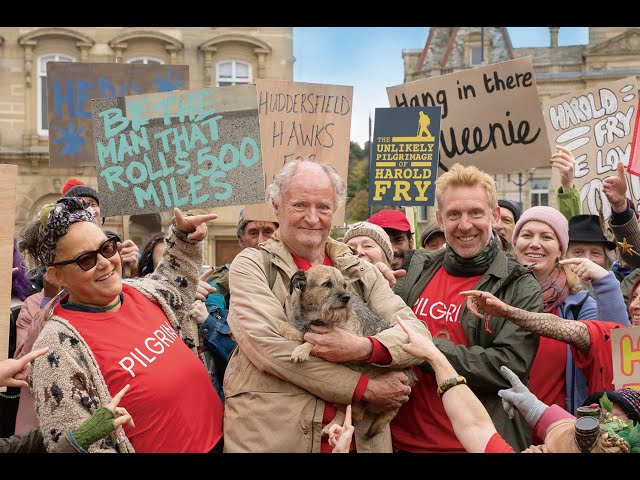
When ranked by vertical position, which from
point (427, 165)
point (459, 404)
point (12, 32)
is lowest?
point (459, 404)

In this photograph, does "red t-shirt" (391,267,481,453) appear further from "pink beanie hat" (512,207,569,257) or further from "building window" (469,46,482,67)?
"building window" (469,46,482,67)

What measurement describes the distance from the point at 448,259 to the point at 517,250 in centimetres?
59

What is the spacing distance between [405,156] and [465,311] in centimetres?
339

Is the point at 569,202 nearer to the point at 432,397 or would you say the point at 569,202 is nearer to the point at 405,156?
the point at 405,156

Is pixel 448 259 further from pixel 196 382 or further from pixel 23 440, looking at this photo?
pixel 23 440

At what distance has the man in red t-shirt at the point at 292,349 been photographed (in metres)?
3.82

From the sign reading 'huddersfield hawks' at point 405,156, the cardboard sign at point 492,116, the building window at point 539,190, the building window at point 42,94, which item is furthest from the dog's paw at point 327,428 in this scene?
the building window at point 539,190

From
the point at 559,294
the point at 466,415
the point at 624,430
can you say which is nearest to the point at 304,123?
the point at 559,294

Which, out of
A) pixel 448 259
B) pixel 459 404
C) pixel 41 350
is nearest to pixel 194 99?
pixel 448 259

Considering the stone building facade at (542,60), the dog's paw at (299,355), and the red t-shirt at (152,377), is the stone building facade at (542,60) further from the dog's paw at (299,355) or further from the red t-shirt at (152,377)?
the dog's paw at (299,355)

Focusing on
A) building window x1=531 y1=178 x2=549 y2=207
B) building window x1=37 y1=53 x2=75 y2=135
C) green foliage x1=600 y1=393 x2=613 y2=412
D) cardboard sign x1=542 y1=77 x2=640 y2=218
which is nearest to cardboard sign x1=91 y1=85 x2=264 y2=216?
green foliage x1=600 y1=393 x2=613 y2=412

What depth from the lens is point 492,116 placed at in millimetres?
7031

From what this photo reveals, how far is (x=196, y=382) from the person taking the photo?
4078 mm

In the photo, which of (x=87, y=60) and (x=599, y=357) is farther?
(x=87, y=60)
